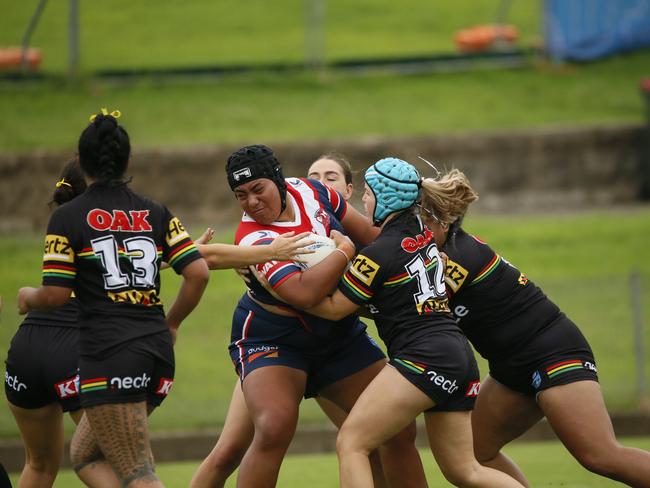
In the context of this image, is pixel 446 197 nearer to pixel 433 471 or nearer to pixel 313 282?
pixel 313 282

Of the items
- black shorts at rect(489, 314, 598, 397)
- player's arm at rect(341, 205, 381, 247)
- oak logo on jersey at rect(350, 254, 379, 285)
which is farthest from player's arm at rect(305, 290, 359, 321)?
black shorts at rect(489, 314, 598, 397)

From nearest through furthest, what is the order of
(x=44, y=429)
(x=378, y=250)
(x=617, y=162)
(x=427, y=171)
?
(x=378, y=250) < (x=44, y=429) < (x=427, y=171) < (x=617, y=162)

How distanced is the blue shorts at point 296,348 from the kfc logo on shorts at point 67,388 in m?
0.91

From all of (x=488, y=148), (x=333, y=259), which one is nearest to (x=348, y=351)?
(x=333, y=259)

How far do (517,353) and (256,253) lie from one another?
162 centimetres

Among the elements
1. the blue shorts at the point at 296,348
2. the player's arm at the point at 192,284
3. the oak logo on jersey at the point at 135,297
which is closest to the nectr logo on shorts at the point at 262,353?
the blue shorts at the point at 296,348

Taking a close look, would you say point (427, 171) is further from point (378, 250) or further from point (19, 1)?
point (378, 250)

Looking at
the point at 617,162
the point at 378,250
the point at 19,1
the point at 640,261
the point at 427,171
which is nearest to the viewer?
the point at 378,250

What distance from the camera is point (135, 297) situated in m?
5.54

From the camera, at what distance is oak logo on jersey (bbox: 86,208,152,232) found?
544cm

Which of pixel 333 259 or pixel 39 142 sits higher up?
pixel 39 142

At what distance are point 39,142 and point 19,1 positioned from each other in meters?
3.87

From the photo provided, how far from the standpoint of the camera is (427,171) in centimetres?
1698

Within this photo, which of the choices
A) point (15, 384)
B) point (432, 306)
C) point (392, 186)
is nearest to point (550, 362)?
point (432, 306)
